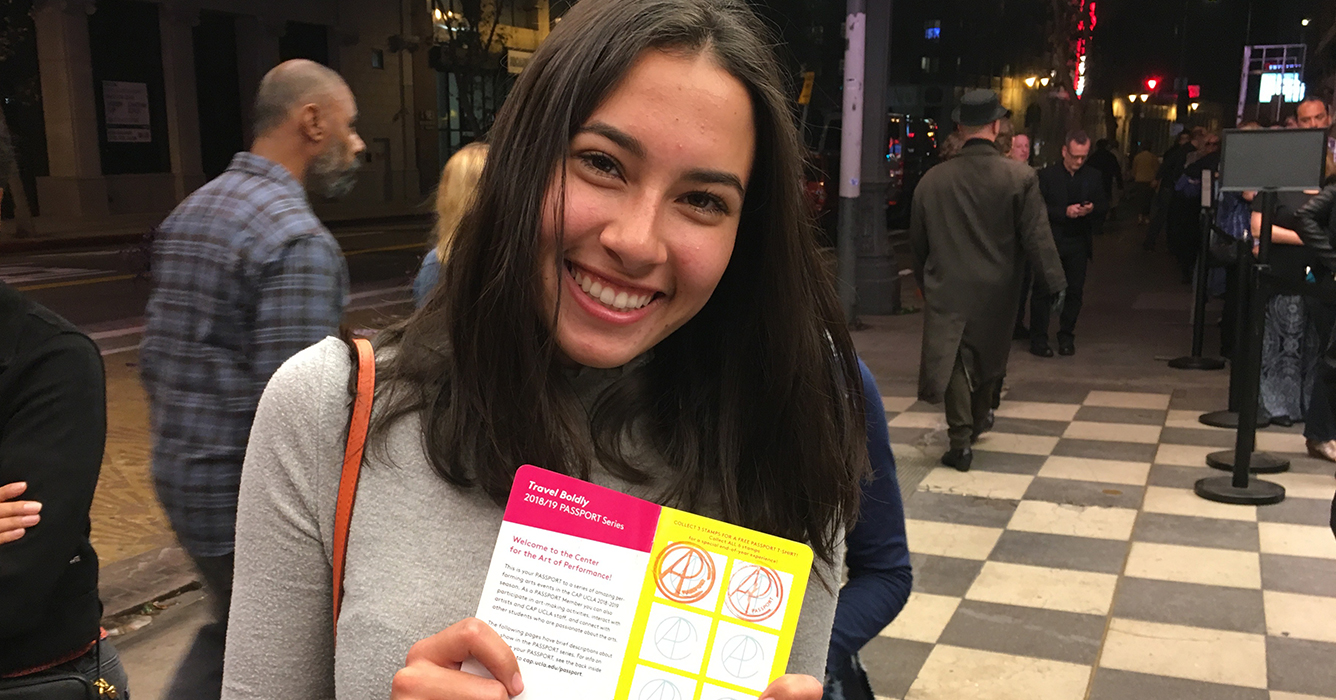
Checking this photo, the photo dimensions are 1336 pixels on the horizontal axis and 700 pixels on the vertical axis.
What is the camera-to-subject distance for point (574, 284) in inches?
46.5

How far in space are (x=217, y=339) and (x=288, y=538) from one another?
5.67 feet

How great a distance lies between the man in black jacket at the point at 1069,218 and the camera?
9539mm

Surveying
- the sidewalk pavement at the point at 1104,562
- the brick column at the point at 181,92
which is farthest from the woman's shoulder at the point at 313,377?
the brick column at the point at 181,92

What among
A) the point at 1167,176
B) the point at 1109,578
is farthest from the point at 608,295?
the point at 1167,176

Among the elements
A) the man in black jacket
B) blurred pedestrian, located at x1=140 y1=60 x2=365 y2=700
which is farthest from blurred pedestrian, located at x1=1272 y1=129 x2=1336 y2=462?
blurred pedestrian, located at x1=140 y1=60 x2=365 y2=700

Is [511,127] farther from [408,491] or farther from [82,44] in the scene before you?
[82,44]

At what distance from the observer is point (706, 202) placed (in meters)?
1.19

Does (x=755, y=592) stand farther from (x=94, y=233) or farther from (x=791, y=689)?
(x=94, y=233)

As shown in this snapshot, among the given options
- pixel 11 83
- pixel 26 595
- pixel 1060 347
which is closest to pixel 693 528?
pixel 26 595

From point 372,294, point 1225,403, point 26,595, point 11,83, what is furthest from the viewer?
point 11,83

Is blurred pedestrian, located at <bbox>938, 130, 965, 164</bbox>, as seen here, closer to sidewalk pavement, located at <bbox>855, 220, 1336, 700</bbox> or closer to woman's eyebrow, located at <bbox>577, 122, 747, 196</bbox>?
sidewalk pavement, located at <bbox>855, 220, 1336, 700</bbox>

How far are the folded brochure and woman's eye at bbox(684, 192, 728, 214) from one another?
0.35m

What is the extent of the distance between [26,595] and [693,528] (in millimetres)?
1339

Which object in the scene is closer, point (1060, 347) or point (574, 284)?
point (574, 284)
